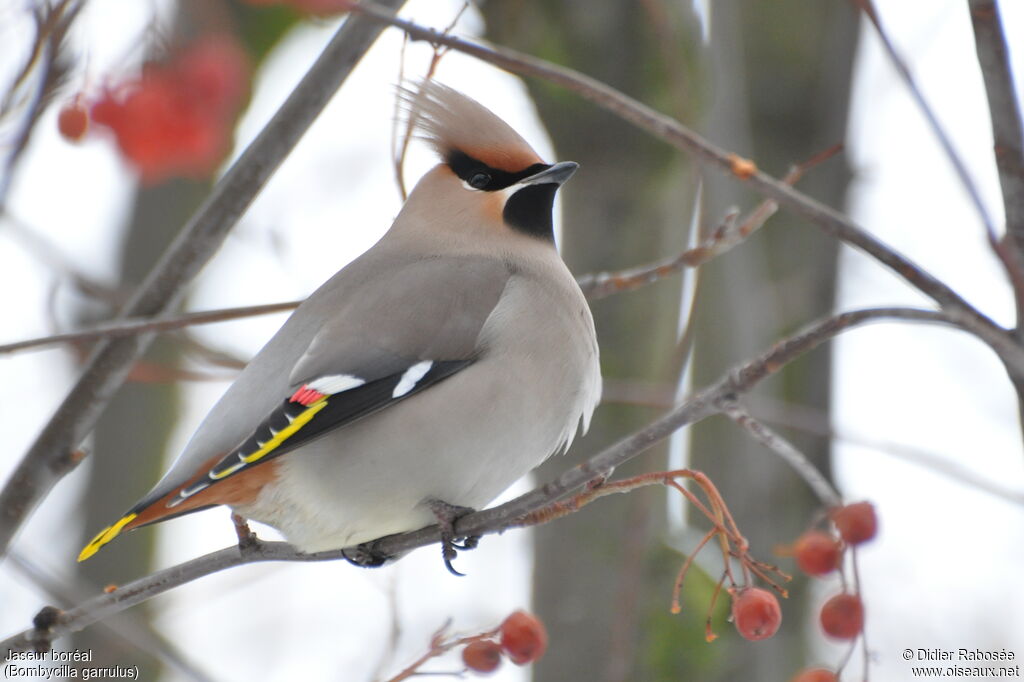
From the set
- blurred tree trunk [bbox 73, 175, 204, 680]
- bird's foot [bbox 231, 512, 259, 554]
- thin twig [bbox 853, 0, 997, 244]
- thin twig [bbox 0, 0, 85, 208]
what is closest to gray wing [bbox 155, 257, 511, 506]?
bird's foot [bbox 231, 512, 259, 554]

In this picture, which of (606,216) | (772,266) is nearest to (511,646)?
(606,216)

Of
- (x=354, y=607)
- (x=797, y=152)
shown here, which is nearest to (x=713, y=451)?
(x=797, y=152)

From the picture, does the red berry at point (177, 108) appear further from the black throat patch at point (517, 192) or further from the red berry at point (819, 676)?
the red berry at point (819, 676)

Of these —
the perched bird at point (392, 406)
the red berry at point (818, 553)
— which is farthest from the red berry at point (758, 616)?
the perched bird at point (392, 406)

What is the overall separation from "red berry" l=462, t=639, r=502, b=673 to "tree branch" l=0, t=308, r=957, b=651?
0.89ft

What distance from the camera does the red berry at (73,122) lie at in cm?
336

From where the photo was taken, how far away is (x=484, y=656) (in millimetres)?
2791

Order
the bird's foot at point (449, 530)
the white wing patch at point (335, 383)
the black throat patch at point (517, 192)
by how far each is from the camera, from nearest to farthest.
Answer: the bird's foot at point (449, 530) → the white wing patch at point (335, 383) → the black throat patch at point (517, 192)

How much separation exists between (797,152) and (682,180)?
3.20 feet

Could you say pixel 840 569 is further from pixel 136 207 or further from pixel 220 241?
pixel 136 207

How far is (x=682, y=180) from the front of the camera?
14.6 feet

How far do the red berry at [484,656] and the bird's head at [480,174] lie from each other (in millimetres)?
1292

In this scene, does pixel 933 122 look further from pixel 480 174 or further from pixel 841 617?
pixel 480 174

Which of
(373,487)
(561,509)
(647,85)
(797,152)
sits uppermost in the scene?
(797,152)
